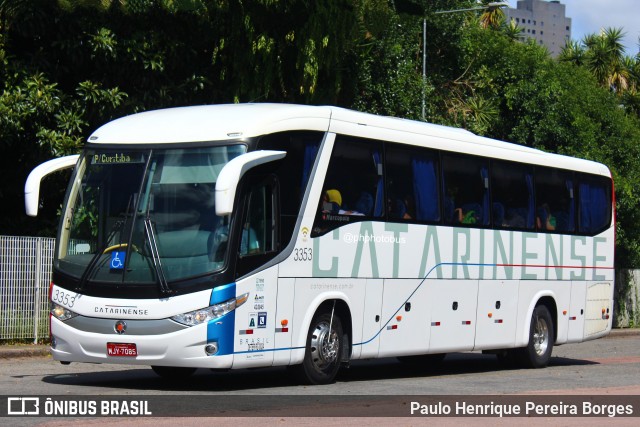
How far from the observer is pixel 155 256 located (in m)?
→ 12.9

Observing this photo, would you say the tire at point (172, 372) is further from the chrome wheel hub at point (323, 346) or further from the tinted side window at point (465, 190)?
the tinted side window at point (465, 190)

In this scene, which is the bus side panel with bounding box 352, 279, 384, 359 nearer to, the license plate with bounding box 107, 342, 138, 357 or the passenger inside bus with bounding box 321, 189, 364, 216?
the passenger inside bus with bounding box 321, 189, 364, 216

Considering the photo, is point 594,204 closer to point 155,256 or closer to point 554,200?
→ point 554,200

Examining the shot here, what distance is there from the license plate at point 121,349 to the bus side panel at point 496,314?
6.85m

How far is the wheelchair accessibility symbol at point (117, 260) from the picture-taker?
13047 millimetres

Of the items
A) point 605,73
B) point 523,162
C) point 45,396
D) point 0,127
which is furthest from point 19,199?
point 605,73

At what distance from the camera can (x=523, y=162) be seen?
19.4m

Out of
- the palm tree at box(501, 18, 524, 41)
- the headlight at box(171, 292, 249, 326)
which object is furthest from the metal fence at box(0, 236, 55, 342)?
the palm tree at box(501, 18, 524, 41)

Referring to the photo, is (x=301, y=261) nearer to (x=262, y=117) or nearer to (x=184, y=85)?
(x=262, y=117)

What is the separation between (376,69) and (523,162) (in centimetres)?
1313

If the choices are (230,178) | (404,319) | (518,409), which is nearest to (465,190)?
(404,319)

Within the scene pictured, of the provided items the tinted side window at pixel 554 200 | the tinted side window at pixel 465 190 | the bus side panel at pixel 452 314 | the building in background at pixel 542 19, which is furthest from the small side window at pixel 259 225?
the building in background at pixel 542 19

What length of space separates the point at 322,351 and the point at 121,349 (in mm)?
2740

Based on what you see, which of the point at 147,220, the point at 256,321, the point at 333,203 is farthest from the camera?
the point at 333,203
